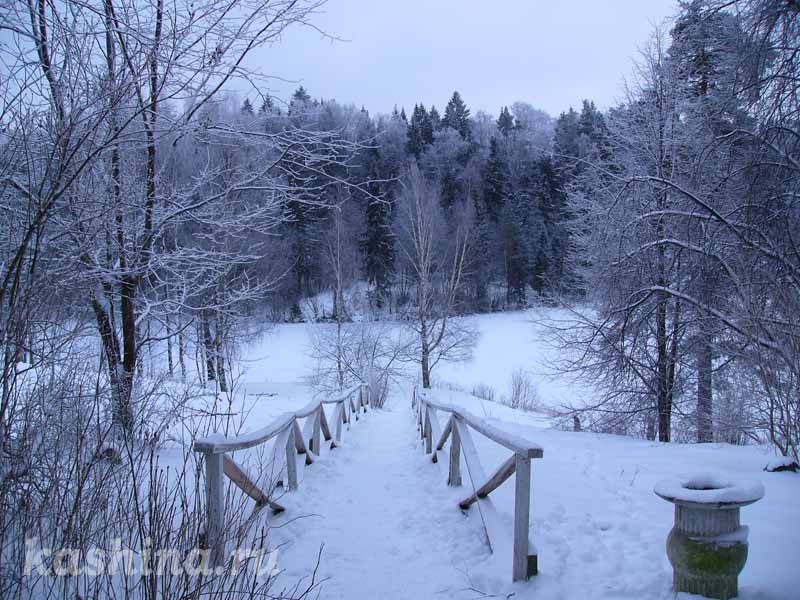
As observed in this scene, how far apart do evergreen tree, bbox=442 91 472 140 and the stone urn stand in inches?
2395

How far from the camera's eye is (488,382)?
27.2 meters

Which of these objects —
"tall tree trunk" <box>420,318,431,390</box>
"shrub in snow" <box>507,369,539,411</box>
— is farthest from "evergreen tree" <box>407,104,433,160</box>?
"shrub in snow" <box>507,369,539,411</box>

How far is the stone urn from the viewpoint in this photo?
2500mm

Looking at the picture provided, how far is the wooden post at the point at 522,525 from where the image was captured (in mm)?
3104

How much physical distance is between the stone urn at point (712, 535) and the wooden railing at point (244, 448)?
85.5 inches

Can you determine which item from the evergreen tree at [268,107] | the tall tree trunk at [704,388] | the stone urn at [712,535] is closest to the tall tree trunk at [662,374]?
the tall tree trunk at [704,388]

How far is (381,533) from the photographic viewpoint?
436cm

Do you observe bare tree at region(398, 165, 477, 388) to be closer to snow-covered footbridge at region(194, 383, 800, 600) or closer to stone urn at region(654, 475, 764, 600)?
snow-covered footbridge at region(194, 383, 800, 600)

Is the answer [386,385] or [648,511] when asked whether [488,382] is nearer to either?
[386,385]

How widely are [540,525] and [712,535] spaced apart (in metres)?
1.66

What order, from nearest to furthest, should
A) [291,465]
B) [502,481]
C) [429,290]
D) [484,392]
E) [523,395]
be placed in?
1. [502,481]
2. [291,465]
3. [523,395]
4. [484,392]
5. [429,290]

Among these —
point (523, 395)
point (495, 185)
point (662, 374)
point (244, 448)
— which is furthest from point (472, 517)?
point (495, 185)

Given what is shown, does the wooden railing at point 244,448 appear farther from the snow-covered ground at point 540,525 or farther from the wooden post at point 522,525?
the wooden post at point 522,525

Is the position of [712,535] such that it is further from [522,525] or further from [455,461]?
[455,461]
